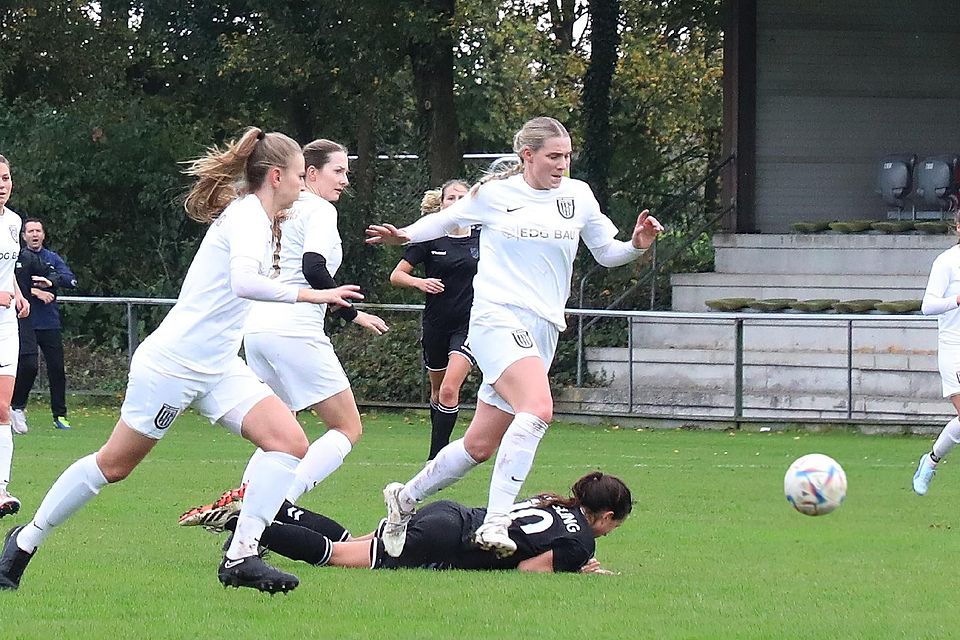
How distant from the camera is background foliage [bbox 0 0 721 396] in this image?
25.5 metres

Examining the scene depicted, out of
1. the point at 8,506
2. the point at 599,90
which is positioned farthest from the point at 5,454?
the point at 599,90

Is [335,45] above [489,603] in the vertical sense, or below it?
above

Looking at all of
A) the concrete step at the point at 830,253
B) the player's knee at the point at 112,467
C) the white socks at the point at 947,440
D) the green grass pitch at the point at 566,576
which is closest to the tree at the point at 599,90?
the concrete step at the point at 830,253

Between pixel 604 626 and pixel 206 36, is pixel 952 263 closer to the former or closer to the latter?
pixel 604 626

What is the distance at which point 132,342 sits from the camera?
21.2 m

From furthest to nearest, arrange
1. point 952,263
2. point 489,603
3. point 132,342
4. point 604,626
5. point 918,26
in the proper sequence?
point 918,26
point 132,342
point 952,263
point 489,603
point 604,626

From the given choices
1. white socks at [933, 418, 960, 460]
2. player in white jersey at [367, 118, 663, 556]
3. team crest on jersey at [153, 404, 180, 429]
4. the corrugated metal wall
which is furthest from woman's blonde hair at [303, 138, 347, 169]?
the corrugated metal wall

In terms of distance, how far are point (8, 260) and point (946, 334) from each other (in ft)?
22.2

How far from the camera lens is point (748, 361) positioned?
19391 millimetres

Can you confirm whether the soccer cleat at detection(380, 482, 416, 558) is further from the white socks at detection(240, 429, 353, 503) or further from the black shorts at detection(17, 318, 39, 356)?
the black shorts at detection(17, 318, 39, 356)

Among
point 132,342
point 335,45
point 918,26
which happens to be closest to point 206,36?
point 335,45

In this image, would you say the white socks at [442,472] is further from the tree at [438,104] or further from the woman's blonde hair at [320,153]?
the tree at [438,104]

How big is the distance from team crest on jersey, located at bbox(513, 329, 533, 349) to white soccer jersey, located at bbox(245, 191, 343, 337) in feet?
3.75

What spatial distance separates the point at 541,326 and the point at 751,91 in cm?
1927
